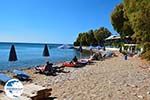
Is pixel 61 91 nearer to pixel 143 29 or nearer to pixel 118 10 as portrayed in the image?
pixel 143 29

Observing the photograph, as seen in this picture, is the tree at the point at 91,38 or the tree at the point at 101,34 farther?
the tree at the point at 91,38

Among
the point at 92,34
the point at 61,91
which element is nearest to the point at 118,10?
the point at 61,91

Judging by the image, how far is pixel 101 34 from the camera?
113125 mm

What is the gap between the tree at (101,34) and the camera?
4453 inches

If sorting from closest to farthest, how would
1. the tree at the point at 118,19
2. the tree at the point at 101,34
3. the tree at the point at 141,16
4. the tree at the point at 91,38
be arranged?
the tree at the point at 141,16 < the tree at the point at 118,19 < the tree at the point at 101,34 < the tree at the point at 91,38

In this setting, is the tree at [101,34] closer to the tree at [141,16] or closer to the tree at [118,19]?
the tree at [118,19]

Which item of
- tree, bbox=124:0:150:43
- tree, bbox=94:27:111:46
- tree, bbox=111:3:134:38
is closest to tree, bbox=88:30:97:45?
tree, bbox=94:27:111:46

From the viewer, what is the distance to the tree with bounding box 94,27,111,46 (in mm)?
113106

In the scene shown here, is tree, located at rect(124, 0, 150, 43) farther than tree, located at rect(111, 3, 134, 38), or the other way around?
tree, located at rect(111, 3, 134, 38)

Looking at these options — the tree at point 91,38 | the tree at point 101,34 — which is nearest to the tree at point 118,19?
the tree at point 101,34

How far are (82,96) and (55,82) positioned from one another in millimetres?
5213

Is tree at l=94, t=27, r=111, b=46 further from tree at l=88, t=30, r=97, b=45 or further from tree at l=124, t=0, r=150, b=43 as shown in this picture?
tree at l=124, t=0, r=150, b=43

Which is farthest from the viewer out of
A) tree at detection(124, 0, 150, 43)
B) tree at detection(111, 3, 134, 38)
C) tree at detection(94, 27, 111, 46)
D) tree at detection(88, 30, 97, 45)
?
tree at detection(88, 30, 97, 45)

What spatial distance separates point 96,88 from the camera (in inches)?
641
